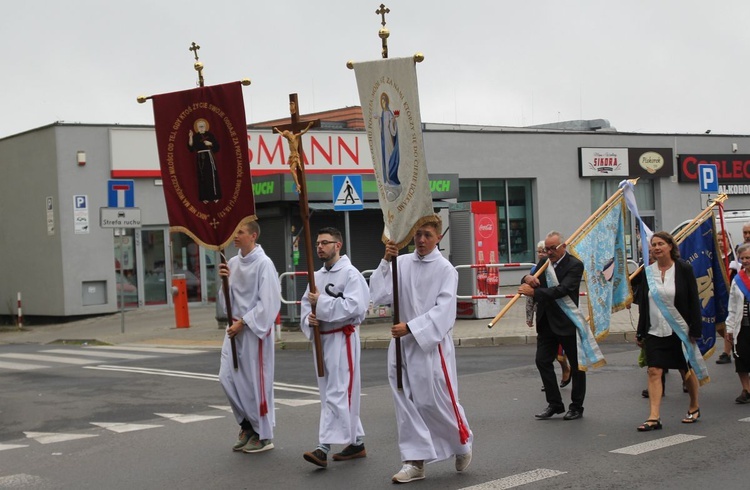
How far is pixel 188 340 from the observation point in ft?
72.0

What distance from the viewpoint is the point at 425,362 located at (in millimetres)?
7727

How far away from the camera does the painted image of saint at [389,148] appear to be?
27.1 feet

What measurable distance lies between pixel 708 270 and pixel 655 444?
3.54 meters

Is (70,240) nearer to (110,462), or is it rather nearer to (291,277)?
(291,277)

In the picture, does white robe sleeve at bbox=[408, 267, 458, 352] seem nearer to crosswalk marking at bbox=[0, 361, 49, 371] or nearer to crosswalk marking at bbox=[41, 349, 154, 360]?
crosswalk marking at bbox=[0, 361, 49, 371]

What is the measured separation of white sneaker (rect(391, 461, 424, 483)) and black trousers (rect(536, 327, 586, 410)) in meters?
2.91

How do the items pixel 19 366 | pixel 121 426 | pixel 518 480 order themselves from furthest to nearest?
pixel 19 366, pixel 121 426, pixel 518 480

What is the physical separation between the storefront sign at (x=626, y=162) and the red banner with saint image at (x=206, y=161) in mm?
28661

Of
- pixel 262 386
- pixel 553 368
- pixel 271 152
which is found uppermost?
pixel 271 152

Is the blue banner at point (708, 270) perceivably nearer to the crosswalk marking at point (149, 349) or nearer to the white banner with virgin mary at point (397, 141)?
the white banner with virgin mary at point (397, 141)

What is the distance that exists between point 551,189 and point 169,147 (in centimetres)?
2780

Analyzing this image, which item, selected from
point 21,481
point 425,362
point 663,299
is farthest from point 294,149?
point 663,299

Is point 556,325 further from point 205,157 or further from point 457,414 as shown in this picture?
point 205,157

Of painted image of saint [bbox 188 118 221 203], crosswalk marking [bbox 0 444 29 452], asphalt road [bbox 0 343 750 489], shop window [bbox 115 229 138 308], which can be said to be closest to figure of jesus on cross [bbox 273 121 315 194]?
painted image of saint [bbox 188 118 221 203]
